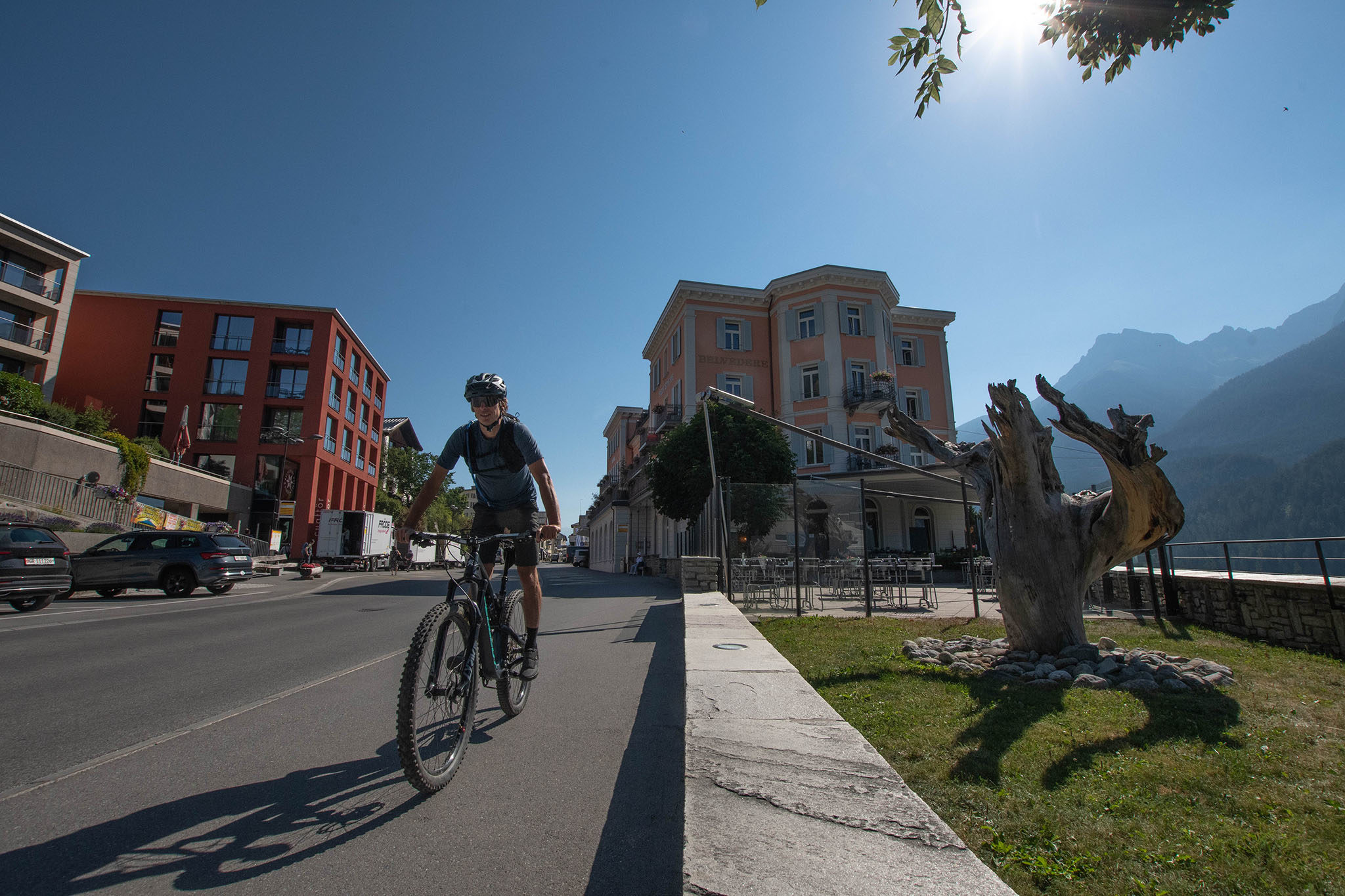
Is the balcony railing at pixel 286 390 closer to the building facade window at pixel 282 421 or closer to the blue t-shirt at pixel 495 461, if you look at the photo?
the building facade window at pixel 282 421

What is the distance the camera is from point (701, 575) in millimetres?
12711

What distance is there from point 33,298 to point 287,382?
1201cm

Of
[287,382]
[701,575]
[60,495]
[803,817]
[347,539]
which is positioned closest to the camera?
[803,817]

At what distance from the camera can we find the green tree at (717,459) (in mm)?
23500

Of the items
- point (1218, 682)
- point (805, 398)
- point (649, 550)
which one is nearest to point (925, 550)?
point (805, 398)

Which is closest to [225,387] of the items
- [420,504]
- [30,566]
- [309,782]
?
[30,566]

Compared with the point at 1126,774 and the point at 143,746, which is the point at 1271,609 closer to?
the point at 1126,774

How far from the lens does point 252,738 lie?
3.53 meters

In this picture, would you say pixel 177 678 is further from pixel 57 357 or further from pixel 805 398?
pixel 57 357

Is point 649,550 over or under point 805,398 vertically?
under

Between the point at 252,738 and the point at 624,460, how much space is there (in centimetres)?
4894

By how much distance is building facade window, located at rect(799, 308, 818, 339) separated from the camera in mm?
31500

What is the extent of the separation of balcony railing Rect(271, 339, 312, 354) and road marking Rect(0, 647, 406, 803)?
1625 inches

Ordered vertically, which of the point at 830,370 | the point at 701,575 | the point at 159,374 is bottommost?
the point at 701,575
